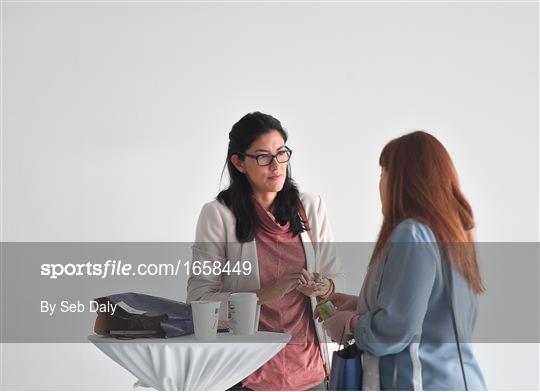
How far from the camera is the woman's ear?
2.15m

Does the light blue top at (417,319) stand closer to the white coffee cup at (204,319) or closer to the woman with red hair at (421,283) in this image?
the woman with red hair at (421,283)

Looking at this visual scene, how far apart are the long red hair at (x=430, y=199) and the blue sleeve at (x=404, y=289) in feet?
0.13

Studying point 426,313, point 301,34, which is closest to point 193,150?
point 301,34

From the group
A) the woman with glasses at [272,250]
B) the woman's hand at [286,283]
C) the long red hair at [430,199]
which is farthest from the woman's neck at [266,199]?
the long red hair at [430,199]

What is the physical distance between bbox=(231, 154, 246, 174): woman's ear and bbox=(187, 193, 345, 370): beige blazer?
0.40 ft

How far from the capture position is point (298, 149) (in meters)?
3.88

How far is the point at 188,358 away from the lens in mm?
1659

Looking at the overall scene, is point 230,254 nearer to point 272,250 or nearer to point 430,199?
point 272,250

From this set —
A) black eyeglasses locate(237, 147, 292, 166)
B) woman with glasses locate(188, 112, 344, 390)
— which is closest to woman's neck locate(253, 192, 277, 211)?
woman with glasses locate(188, 112, 344, 390)

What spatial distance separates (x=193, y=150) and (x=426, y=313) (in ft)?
8.57

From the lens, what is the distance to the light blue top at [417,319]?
1.39 m

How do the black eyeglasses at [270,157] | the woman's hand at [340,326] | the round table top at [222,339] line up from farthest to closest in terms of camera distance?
the black eyeglasses at [270,157] < the round table top at [222,339] < the woman's hand at [340,326]

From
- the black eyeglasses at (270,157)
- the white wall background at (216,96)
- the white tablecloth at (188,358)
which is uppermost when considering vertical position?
the white wall background at (216,96)

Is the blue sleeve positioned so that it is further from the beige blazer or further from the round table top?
the beige blazer
